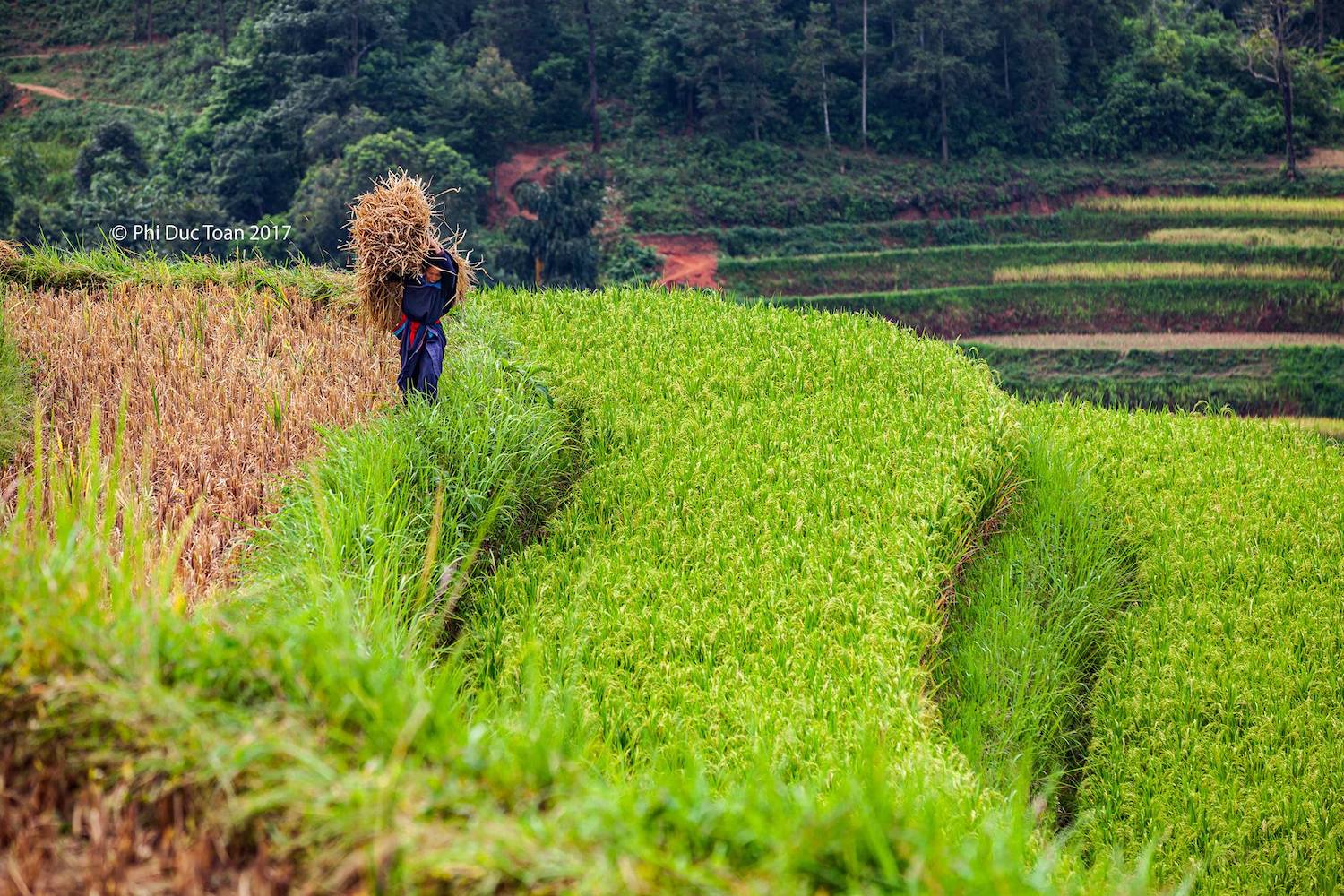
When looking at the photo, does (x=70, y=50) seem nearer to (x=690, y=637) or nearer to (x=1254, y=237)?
(x=1254, y=237)

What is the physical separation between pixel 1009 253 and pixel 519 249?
9.74 m

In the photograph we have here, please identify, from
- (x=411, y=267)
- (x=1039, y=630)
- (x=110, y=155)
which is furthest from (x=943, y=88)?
(x=411, y=267)

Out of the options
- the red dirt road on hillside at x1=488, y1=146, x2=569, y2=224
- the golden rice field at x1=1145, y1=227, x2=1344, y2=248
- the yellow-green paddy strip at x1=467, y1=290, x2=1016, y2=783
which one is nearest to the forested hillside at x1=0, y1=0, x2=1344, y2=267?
the red dirt road on hillside at x1=488, y1=146, x2=569, y2=224

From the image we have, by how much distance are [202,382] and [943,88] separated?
2374cm

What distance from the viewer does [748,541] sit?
15.6 feet

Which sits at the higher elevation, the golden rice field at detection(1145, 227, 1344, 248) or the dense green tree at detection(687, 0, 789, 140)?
the dense green tree at detection(687, 0, 789, 140)

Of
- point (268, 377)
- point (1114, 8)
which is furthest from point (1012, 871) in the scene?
point (1114, 8)

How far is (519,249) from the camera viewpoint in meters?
21.5

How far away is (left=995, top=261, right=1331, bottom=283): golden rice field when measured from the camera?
20531 mm

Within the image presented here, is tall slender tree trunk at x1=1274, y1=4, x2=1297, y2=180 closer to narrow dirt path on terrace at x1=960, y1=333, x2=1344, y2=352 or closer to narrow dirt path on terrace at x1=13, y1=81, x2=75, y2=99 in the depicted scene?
narrow dirt path on terrace at x1=960, y1=333, x2=1344, y2=352

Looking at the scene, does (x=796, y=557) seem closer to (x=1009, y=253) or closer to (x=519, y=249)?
(x=519, y=249)

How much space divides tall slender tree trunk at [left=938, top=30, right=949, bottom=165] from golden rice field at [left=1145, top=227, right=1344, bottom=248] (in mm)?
5623

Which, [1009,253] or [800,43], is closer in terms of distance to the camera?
[1009,253]

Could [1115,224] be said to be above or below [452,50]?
below
